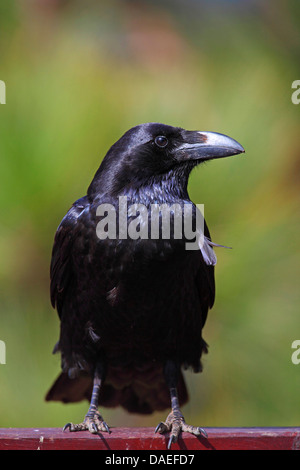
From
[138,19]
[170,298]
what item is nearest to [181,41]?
[138,19]

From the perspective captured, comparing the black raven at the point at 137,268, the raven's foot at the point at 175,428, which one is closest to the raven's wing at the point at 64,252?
the black raven at the point at 137,268

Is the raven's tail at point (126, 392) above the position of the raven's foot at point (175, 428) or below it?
below

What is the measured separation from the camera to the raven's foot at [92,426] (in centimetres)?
278

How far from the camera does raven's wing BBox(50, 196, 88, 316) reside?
9.81 ft

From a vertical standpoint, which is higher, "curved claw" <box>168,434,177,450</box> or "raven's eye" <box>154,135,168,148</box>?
"raven's eye" <box>154,135,168,148</box>

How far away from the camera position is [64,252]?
305 cm

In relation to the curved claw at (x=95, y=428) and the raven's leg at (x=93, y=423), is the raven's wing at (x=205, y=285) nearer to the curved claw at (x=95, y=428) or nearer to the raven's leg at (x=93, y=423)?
the raven's leg at (x=93, y=423)

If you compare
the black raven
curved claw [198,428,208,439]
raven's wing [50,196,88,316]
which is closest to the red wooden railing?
curved claw [198,428,208,439]

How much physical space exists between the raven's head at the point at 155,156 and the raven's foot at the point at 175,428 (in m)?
0.96

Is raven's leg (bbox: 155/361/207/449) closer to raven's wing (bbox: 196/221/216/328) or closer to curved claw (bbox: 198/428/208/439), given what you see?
curved claw (bbox: 198/428/208/439)

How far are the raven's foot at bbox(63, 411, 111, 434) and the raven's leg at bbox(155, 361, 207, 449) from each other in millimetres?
242

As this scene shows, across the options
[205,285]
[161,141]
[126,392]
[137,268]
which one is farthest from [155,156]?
[126,392]

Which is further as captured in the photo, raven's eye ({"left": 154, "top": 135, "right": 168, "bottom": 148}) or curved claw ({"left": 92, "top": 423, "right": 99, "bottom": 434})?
raven's eye ({"left": 154, "top": 135, "right": 168, "bottom": 148})

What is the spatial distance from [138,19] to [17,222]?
1832 mm
